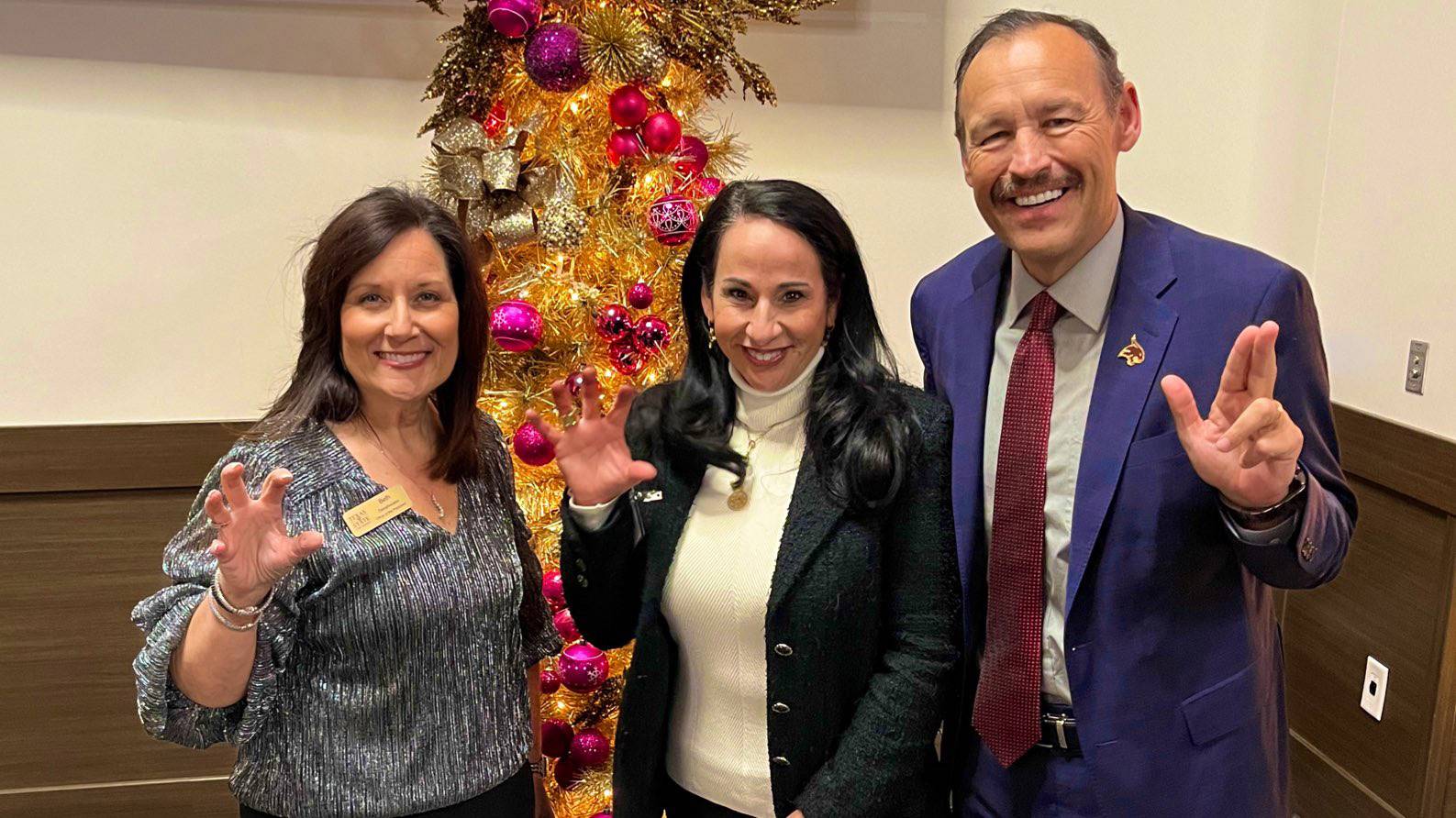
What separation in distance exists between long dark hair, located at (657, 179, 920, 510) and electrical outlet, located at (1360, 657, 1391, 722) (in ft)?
6.08

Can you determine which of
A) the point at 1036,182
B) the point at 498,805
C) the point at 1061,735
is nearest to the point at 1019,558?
the point at 1061,735

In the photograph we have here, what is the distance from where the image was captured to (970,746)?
171 cm

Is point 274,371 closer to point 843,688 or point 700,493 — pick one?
point 700,493

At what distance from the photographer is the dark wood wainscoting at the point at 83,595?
Answer: 9.53ft

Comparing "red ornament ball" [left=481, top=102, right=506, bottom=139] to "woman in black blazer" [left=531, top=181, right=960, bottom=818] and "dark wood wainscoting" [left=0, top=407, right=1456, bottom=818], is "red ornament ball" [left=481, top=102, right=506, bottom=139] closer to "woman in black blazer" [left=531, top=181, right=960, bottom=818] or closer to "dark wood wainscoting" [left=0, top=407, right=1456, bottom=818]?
"woman in black blazer" [left=531, top=181, right=960, bottom=818]

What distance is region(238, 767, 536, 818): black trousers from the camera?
1.64 meters

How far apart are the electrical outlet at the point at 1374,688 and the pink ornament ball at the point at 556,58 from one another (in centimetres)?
243

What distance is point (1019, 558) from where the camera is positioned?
1552mm

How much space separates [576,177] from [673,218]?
253 millimetres

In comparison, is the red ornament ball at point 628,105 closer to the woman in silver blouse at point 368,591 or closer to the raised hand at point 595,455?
the woman in silver blouse at point 368,591

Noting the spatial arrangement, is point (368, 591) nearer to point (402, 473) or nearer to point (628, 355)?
point (402, 473)

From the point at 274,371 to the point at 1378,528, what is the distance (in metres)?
2.96

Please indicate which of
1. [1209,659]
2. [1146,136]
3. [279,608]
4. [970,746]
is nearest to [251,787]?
[279,608]

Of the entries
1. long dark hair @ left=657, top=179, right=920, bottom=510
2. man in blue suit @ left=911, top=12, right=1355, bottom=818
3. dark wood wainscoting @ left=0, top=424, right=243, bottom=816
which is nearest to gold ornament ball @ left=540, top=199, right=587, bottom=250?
long dark hair @ left=657, top=179, right=920, bottom=510
